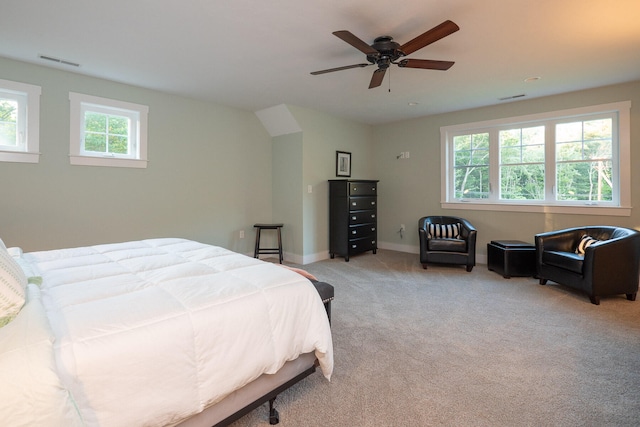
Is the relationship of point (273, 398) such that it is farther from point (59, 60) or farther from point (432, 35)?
point (59, 60)

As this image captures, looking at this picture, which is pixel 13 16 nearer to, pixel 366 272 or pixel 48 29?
pixel 48 29

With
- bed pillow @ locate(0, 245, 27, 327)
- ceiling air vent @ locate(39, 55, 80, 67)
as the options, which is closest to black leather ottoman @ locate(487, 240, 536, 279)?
bed pillow @ locate(0, 245, 27, 327)

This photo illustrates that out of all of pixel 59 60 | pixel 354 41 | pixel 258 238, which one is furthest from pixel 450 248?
pixel 59 60

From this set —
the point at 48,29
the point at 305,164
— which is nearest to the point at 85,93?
the point at 48,29

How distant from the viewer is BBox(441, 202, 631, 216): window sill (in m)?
4.10

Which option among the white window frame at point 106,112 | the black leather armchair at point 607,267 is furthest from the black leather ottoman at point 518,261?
the white window frame at point 106,112

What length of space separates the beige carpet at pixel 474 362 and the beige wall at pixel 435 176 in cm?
134

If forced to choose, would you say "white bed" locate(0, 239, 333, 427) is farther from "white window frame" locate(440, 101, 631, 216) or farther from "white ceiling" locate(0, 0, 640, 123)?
"white window frame" locate(440, 101, 631, 216)

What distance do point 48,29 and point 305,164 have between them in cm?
328

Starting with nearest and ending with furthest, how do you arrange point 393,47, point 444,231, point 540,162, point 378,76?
point 393,47 < point 378,76 < point 540,162 < point 444,231

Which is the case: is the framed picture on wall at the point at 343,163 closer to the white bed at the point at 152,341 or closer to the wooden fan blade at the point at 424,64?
the wooden fan blade at the point at 424,64

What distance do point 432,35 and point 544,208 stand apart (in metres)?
3.53

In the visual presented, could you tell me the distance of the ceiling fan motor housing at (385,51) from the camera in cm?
260

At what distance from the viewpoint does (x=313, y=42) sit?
2.83 metres
